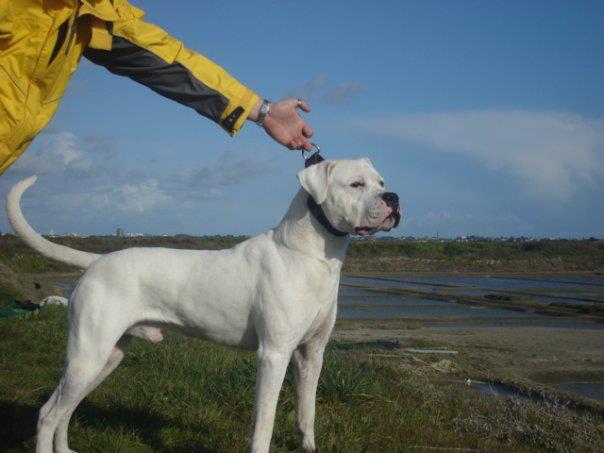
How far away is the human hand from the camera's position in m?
3.81

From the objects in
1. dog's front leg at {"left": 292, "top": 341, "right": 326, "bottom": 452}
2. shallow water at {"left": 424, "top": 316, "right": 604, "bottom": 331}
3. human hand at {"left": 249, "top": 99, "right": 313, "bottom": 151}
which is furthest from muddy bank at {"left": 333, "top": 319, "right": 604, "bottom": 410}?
human hand at {"left": 249, "top": 99, "right": 313, "bottom": 151}

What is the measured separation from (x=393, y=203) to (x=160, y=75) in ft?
4.95

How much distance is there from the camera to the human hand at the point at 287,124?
3.81 metres

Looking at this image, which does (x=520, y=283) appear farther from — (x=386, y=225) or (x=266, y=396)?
(x=266, y=396)

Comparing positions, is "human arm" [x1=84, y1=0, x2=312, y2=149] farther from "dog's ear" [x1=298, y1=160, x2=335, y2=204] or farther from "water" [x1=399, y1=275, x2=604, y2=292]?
"water" [x1=399, y1=275, x2=604, y2=292]

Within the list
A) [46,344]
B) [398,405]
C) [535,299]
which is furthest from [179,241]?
[398,405]

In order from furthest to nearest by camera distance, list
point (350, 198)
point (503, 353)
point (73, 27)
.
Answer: point (503, 353)
point (350, 198)
point (73, 27)

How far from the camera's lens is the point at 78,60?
2.97 m

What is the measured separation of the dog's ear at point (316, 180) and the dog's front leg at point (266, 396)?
37.1 inches

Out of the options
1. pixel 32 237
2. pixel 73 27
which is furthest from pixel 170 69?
pixel 32 237

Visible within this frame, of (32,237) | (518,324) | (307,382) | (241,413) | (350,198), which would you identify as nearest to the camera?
(350,198)

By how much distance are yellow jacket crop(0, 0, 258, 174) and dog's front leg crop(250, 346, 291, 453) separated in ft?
4.24

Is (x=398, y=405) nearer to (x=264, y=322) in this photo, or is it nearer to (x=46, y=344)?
(x=264, y=322)

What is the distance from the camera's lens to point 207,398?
548 cm
